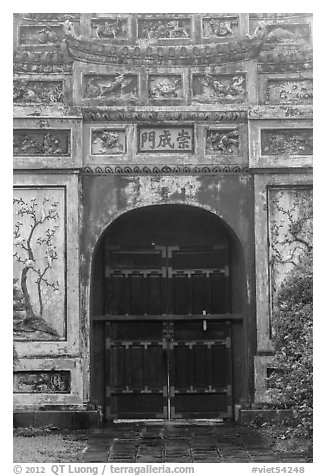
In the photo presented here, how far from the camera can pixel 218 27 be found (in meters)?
8.47

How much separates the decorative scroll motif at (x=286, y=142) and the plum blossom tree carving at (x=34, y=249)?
7.11 feet

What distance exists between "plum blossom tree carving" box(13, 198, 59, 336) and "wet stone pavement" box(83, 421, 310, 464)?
1246 mm

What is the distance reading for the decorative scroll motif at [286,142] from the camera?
835cm

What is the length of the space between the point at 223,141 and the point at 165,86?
80 centimetres

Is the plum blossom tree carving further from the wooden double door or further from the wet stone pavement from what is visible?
the wet stone pavement

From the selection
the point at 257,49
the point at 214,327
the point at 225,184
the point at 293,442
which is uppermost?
the point at 257,49

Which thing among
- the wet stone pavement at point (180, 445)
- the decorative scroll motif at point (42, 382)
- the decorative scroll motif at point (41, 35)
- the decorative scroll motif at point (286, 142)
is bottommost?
the wet stone pavement at point (180, 445)

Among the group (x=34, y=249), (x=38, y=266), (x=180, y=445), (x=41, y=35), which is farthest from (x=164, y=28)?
(x=180, y=445)

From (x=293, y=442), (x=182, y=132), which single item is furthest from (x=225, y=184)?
(x=293, y=442)

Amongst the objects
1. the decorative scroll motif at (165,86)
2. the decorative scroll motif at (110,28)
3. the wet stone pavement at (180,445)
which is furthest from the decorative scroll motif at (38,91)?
the wet stone pavement at (180,445)

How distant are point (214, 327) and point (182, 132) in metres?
2.06

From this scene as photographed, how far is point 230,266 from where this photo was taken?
894cm

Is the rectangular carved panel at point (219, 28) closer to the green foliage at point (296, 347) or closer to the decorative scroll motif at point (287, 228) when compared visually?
the decorative scroll motif at point (287, 228)

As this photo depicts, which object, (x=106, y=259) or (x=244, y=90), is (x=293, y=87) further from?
(x=106, y=259)
